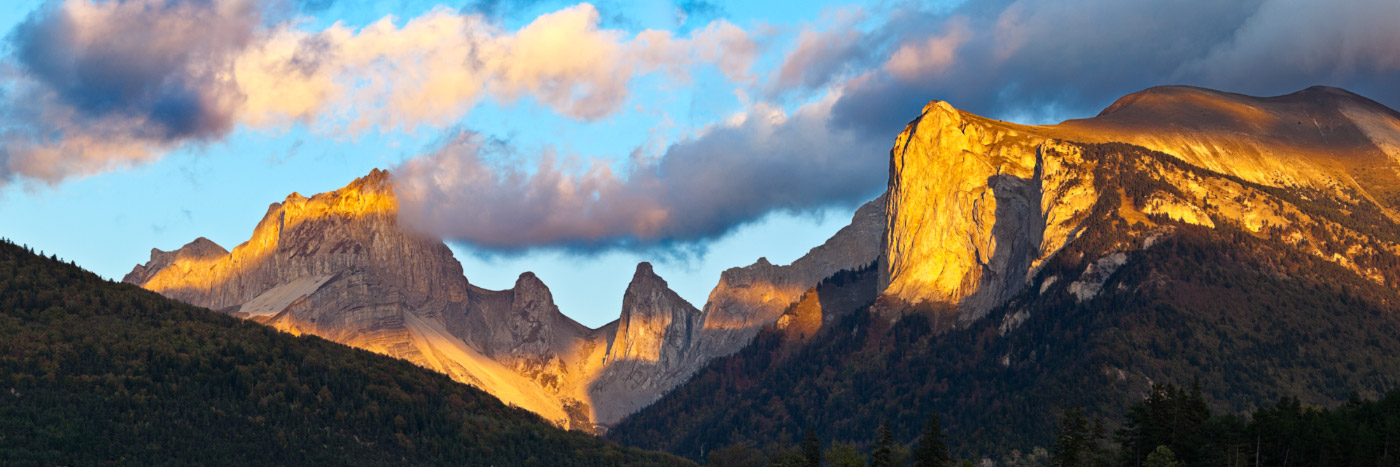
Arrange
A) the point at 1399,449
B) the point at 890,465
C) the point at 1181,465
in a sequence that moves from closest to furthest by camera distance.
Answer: the point at 1399,449 < the point at 1181,465 < the point at 890,465

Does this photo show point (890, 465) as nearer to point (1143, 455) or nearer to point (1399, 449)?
point (1143, 455)

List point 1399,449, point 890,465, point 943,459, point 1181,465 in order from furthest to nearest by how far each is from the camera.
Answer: point 890,465
point 943,459
point 1181,465
point 1399,449

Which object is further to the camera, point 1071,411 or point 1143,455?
point 1071,411

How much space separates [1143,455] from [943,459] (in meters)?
23.7

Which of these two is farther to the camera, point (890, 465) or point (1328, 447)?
point (890, 465)

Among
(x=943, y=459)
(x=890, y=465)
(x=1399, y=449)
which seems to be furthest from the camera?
(x=890, y=465)

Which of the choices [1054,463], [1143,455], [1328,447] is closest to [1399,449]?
[1328,447]

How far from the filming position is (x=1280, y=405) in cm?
17925

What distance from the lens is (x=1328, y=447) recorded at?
524ft

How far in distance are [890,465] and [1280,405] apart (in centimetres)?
4932

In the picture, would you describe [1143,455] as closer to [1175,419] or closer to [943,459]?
[1175,419]

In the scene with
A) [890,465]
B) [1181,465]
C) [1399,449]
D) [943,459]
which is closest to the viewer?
[1399,449]

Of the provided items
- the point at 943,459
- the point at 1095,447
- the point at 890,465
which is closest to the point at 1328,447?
the point at 1095,447

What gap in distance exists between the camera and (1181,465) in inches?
6693
